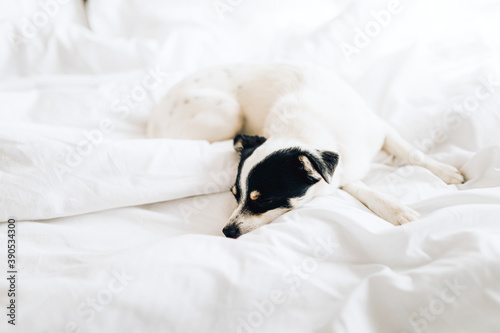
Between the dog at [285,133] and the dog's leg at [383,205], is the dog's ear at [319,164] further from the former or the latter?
the dog's leg at [383,205]

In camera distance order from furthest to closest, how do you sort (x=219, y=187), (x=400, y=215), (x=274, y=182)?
(x=219, y=187), (x=274, y=182), (x=400, y=215)

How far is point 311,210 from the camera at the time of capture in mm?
1208

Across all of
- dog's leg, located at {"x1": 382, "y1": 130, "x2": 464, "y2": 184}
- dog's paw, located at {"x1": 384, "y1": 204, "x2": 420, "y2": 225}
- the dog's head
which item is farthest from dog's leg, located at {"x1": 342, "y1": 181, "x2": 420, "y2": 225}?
dog's leg, located at {"x1": 382, "y1": 130, "x2": 464, "y2": 184}

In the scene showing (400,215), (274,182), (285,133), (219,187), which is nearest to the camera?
(400,215)

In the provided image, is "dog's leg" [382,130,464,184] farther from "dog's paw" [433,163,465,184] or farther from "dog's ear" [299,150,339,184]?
"dog's ear" [299,150,339,184]

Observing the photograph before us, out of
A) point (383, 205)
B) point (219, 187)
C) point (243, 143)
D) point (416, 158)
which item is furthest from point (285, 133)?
point (416, 158)

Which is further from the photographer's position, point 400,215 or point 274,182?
point 274,182

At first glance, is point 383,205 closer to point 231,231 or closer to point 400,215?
point 400,215

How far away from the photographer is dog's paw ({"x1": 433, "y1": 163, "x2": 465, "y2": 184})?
1556 mm

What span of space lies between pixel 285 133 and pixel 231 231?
0.57 metres

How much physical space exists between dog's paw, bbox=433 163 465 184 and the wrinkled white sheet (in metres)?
0.05

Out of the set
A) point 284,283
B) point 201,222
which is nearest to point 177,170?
point 201,222

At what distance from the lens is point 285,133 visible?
1.66m

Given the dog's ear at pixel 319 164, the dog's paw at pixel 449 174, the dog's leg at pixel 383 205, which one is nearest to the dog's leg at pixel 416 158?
the dog's paw at pixel 449 174
